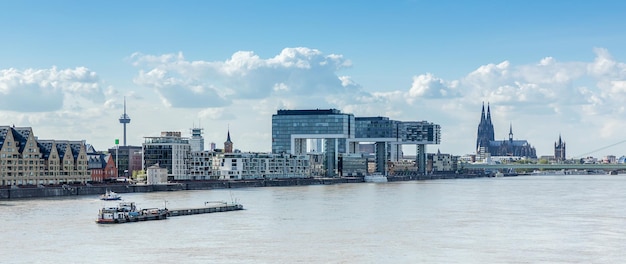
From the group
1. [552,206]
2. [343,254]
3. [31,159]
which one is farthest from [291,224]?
[31,159]

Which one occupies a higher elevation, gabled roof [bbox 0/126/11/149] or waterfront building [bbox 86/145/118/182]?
gabled roof [bbox 0/126/11/149]

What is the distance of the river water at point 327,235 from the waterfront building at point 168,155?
229 feet

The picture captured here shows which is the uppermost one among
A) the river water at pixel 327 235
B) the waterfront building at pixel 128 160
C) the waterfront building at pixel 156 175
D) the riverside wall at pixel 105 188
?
the waterfront building at pixel 128 160

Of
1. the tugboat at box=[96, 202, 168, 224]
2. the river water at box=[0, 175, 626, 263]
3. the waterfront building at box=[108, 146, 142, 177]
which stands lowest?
the river water at box=[0, 175, 626, 263]

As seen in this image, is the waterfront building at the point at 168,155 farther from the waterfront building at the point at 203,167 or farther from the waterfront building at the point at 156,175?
the waterfront building at the point at 156,175

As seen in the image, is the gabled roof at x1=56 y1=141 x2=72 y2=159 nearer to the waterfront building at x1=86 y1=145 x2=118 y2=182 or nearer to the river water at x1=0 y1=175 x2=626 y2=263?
the waterfront building at x1=86 y1=145 x2=118 y2=182

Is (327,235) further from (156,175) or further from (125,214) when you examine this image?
(156,175)

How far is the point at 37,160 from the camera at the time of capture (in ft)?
426

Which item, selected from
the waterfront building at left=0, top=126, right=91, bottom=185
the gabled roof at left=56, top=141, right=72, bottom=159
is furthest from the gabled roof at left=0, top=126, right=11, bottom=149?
the gabled roof at left=56, top=141, right=72, bottom=159

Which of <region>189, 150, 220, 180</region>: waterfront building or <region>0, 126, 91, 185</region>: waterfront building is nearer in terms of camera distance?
<region>0, 126, 91, 185</region>: waterfront building

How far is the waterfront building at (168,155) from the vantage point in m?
167

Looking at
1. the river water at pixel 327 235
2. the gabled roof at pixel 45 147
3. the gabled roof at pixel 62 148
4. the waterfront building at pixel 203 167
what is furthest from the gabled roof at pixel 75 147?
the river water at pixel 327 235

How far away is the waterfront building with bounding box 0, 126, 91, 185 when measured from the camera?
125m

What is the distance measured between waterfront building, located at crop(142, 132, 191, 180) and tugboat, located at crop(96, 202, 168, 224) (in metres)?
85.7
